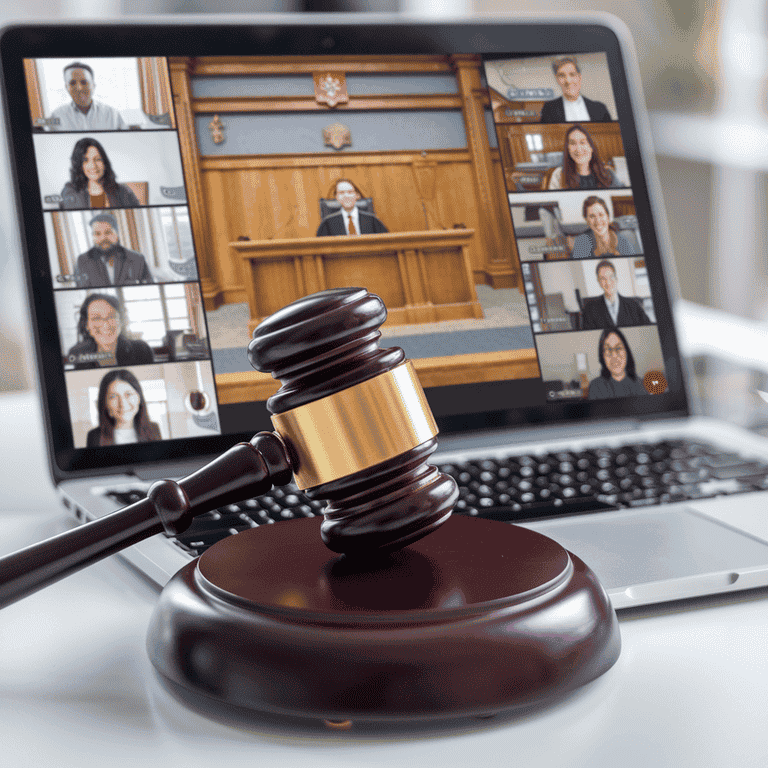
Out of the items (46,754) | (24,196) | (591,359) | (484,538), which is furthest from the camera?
(591,359)

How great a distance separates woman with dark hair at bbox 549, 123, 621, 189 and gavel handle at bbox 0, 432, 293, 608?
60 cm

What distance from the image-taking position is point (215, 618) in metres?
0.35

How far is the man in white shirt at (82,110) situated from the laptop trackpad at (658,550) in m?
0.56

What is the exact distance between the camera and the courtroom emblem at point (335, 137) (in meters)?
0.87

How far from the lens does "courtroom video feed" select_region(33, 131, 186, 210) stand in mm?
775

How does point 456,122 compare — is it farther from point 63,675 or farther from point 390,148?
point 63,675

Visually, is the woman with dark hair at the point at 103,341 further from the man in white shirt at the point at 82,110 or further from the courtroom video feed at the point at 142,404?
the man in white shirt at the point at 82,110

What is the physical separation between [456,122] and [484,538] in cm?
59

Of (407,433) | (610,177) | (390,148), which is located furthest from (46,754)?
(610,177)

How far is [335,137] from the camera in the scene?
2.85 feet

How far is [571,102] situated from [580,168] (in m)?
0.08

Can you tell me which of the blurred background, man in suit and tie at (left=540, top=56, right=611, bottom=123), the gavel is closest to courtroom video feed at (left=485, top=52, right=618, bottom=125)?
man in suit and tie at (left=540, top=56, right=611, bottom=123)

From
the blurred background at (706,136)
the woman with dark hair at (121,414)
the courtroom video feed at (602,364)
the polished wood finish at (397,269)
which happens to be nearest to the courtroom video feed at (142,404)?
the woman with dark hair at (121,414)

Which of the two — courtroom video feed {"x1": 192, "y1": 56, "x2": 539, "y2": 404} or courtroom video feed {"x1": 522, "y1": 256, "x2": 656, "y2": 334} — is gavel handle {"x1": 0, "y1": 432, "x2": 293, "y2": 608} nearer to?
courtroom video feed {"x1": 192, "y1": 56, "x2": 539, "y2": 404}
